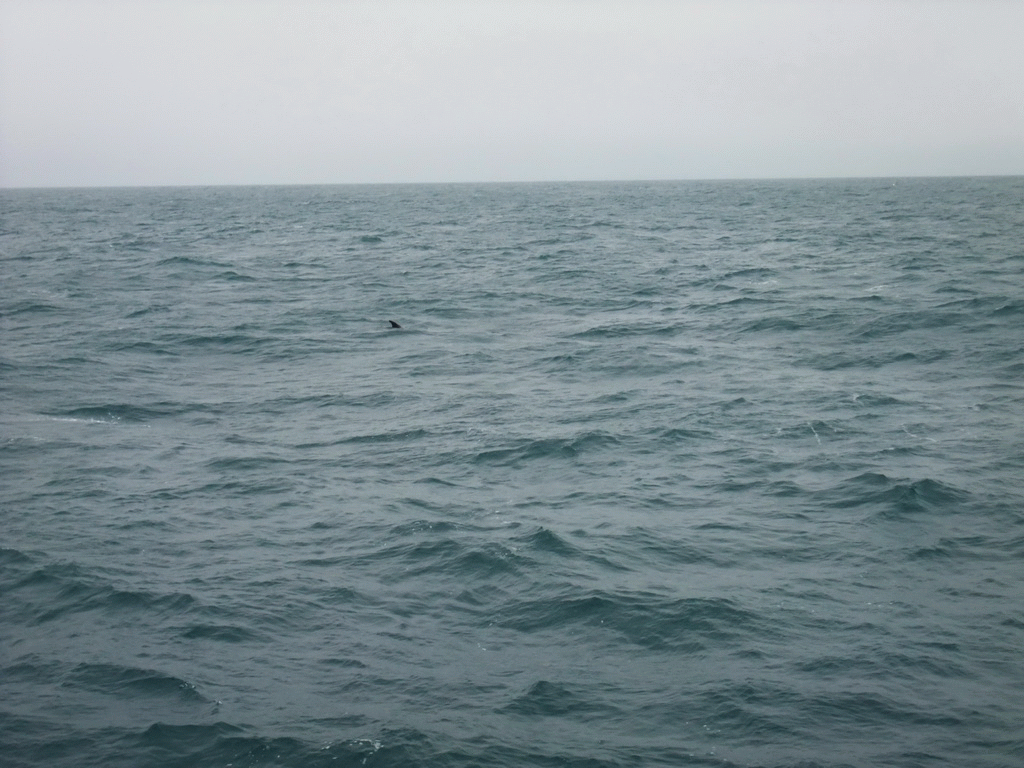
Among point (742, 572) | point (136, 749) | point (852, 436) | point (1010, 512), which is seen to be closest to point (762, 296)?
point (852, 436)

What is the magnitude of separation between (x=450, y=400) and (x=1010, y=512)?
13.5 meters

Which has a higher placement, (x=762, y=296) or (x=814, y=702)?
(x=762, y=296)

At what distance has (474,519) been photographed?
17.2 meters

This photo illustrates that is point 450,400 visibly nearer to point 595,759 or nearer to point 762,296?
point 595,759

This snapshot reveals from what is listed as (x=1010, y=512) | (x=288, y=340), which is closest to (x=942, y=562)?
(x=1010, y=512)

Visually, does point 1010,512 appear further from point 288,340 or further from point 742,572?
point 288,340

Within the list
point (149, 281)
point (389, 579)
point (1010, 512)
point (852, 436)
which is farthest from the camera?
point (149, 281)

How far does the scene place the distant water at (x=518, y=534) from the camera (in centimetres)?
1106

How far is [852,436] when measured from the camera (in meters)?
21.1

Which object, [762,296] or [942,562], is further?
[762,296]

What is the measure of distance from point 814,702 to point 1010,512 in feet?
24.9

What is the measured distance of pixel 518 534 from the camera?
16469 millimetres

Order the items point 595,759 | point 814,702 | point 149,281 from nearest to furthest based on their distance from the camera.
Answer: point 595,759
point 814,702
point 149,281

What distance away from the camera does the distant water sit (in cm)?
1106
